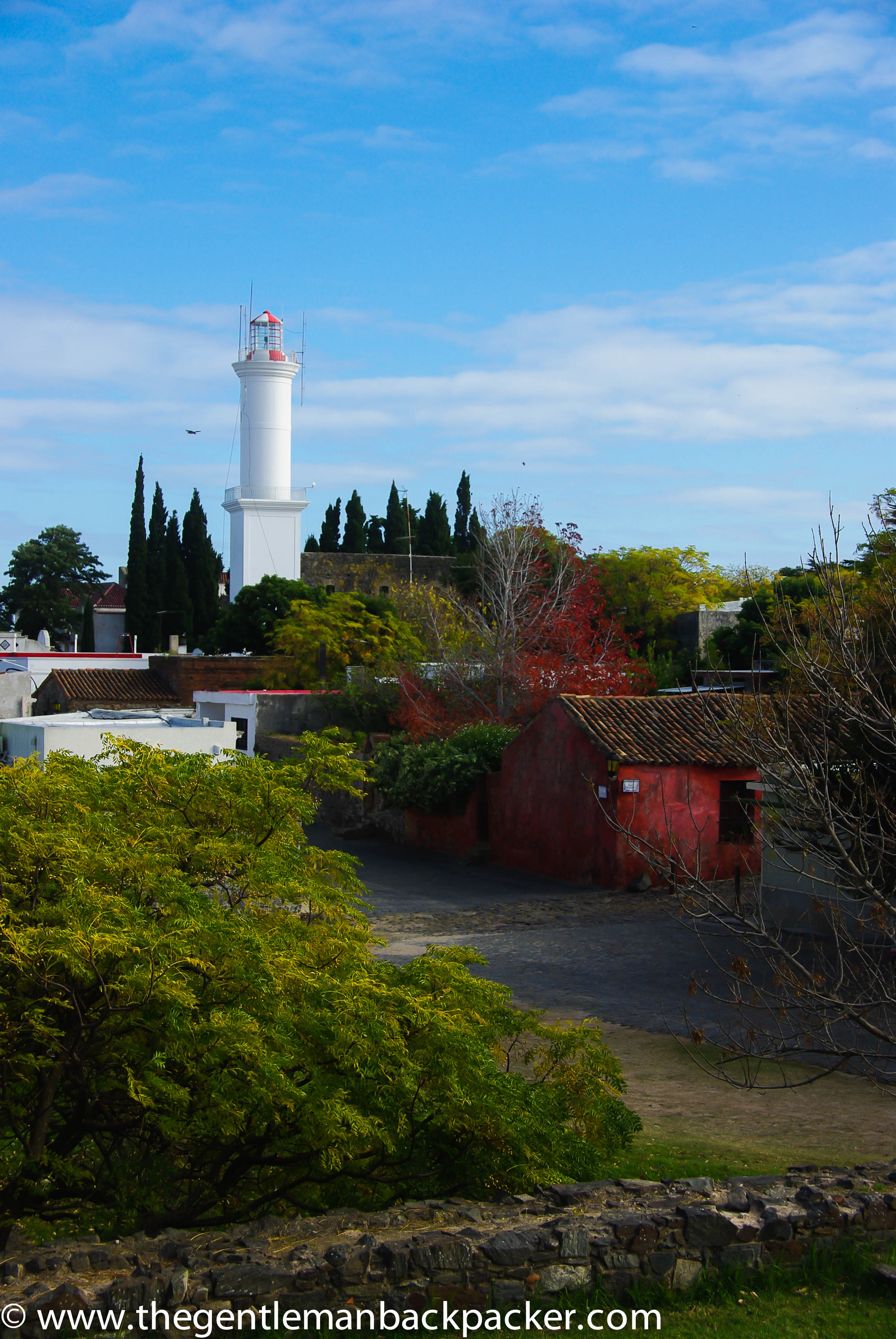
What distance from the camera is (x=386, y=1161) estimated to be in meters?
6.61

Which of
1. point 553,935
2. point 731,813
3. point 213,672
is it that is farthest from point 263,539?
point 553,935

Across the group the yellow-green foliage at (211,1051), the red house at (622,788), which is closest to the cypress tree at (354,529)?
the red house at (622,788)

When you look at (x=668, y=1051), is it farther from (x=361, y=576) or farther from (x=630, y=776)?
(x=361, y=576)

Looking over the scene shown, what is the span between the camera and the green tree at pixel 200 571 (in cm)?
6250

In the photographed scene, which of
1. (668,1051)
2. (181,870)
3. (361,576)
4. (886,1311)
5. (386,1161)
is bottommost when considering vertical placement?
(668,1051)

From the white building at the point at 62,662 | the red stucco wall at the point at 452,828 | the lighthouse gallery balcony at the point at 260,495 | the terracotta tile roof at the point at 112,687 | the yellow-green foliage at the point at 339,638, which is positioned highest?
the lighthouse gallery balcony at the point at 260,495

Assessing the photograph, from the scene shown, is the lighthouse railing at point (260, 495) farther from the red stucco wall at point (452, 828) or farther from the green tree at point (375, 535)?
the red stucco wall at point (452, 828)

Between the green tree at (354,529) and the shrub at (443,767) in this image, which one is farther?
the green tree at (354,529)

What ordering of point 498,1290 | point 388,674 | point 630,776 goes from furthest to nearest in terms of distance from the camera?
point 388,674 → point 630,776 → point 498,1290

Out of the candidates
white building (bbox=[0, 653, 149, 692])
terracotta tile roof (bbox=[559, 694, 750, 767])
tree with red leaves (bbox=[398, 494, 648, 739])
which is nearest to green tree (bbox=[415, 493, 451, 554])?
white building (bbox=[0, 653, 149, 692])

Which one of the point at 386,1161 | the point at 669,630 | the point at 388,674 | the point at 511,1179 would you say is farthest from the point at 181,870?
the point at 669,630

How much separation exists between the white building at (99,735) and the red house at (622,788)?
6.86 metres

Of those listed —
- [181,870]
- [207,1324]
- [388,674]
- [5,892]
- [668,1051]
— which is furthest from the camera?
[388,674]

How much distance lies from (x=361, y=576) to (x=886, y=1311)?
5822 cm
